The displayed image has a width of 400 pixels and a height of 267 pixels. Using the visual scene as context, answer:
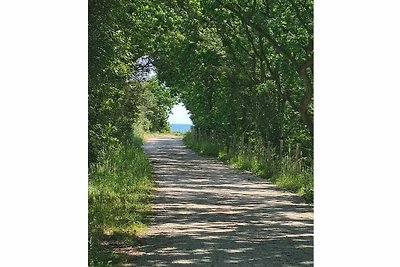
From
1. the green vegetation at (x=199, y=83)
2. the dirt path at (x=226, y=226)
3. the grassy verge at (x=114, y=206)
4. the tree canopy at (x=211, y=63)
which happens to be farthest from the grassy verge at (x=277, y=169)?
the grassy verge at (x=114, y=206)

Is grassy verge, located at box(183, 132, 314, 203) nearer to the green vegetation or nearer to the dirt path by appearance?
the green vegetation

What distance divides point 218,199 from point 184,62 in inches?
277

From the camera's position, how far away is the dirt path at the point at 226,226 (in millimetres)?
6812

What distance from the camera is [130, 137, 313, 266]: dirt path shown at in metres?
6.81

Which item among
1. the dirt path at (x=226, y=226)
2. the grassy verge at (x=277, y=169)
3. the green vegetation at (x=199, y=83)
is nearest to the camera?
the dirt path at (x=226, y=226)

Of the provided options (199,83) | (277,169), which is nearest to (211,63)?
(199,83)

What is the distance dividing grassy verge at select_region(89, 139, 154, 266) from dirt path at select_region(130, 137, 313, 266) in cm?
17

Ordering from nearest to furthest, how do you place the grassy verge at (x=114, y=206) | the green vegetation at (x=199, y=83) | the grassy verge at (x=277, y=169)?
the grassy verge at (x=114, y=206)
the green vegetation at (x=199, y=83)
the grassy verge at (x=277, y=169)

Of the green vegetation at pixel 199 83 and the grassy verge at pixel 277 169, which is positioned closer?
Result: the green vegetation at pixel 199 83

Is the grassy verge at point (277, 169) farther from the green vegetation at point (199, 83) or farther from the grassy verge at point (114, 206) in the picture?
the grassy verge at point (114, 206)

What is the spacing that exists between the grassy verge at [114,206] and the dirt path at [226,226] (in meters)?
0.17
